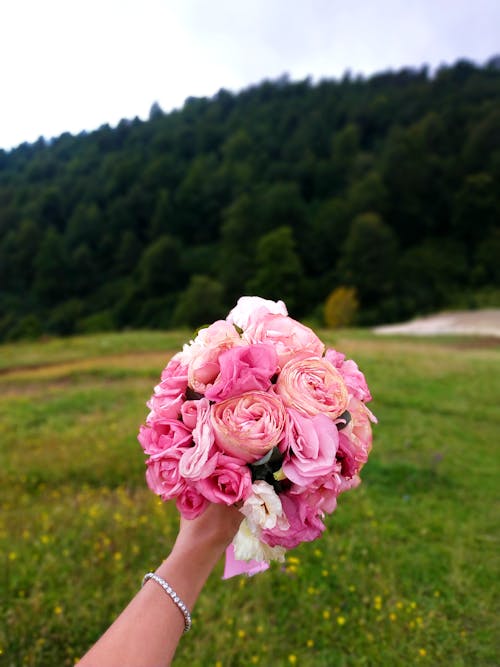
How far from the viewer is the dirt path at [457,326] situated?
20.8 metres

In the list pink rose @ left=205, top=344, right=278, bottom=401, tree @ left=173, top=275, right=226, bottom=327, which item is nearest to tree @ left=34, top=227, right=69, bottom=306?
tree @ left=173, top=275, right=226, bottom=327

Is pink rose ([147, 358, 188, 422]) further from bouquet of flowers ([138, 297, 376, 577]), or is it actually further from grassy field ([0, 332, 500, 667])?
grassy field ([0, 332, 500, 667])

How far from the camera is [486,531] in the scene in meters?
4.23

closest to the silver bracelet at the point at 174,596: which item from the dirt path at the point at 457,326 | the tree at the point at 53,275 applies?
the dirt path at the point at 457,326

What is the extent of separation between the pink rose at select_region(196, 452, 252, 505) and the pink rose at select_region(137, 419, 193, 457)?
4.7 inches

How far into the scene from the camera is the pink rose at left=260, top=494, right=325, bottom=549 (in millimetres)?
1396

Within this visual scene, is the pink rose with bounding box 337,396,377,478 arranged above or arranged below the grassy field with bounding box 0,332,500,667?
above

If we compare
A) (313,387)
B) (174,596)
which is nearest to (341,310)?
(313,387)

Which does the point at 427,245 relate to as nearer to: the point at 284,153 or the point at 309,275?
the point at 309,275

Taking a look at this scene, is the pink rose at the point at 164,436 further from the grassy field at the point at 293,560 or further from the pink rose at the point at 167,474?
the grassy field at the point at 293,560

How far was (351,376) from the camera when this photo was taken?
162cm

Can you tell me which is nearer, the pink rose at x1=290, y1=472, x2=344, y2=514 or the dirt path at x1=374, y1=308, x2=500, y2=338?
the pink rose at x1=290, y1=472, x2=344, y2=514

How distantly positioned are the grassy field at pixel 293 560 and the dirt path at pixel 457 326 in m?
14.5

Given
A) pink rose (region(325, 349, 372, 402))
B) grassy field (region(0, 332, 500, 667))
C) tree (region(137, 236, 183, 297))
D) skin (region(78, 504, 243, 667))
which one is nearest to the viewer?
skin (region(78, 504, 243, 667))
